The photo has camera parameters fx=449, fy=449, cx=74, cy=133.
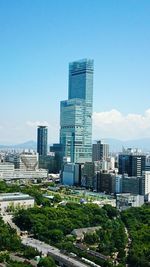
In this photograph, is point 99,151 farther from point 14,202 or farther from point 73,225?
point 73,225

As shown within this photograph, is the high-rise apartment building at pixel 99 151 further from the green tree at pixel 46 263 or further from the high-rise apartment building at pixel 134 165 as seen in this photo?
the green tree at pixel 46 263

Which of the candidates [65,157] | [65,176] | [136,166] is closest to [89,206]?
[136,166]

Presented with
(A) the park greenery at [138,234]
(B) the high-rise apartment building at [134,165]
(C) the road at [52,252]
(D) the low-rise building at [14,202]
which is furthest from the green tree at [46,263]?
(B) the high-rise apartment building at [134,165]

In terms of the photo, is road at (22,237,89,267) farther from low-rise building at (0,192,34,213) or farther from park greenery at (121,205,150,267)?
low-rise building at (0,192,34,213)

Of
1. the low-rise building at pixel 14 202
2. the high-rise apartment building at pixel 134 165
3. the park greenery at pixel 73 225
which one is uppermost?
the high-rise apartment building at pixel 134 165

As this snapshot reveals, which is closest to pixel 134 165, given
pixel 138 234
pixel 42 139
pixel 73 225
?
pixel 73 225

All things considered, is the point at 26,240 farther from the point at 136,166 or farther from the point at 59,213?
the point at 136,166
